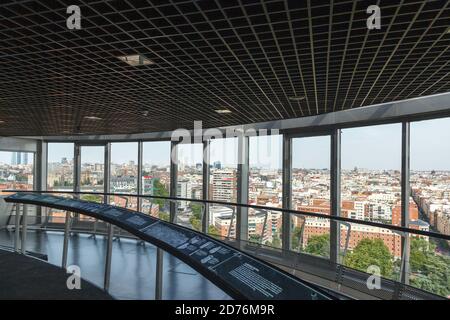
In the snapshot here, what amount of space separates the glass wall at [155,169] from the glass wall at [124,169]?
1.06 ft

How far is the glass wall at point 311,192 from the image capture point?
592 centimetres

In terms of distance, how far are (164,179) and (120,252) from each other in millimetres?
2651

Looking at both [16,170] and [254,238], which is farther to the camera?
[16,170]

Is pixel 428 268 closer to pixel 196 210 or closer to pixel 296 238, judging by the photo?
pixel 296 238

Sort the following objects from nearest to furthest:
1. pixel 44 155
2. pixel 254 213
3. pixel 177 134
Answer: pixel 254 213
pixel 177 134
pixel 44 155

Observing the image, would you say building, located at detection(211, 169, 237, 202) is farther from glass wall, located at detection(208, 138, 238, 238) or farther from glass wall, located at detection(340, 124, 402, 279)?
glass wall, located at detection(340, 124, 402, 279)

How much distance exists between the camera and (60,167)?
1155 cm

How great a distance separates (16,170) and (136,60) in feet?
34.1

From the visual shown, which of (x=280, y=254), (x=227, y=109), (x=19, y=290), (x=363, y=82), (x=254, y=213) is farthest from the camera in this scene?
(x=254, y=213)

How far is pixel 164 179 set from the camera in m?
9.95

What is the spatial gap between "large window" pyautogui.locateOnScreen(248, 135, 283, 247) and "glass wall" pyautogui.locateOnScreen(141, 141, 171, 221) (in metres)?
2.73

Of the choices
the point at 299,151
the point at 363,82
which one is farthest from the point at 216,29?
the point at 299,151

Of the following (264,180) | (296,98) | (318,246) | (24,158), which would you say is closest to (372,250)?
(318,246)
